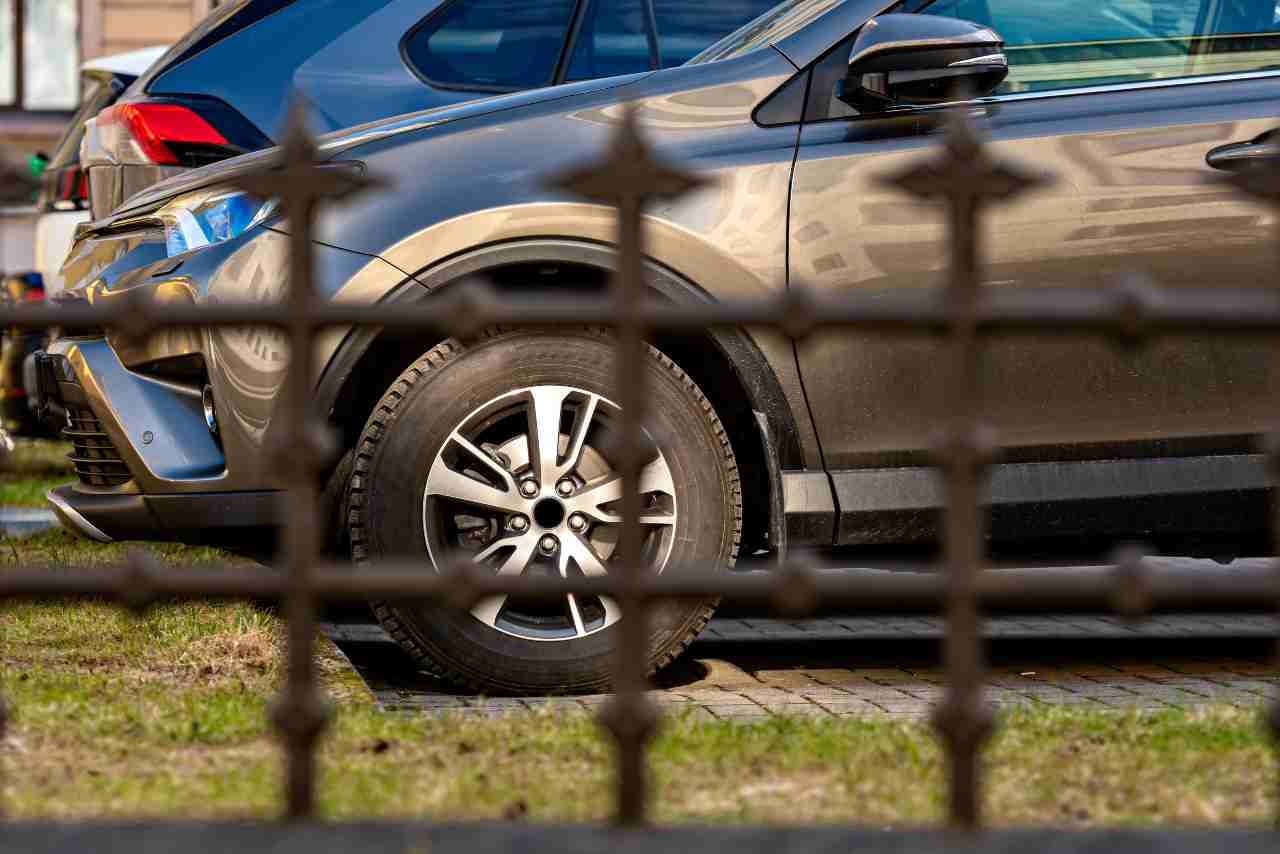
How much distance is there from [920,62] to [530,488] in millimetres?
1279

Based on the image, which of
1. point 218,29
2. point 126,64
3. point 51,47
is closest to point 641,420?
point 218,29

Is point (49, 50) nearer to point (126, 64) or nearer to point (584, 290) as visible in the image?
point (126, 64)

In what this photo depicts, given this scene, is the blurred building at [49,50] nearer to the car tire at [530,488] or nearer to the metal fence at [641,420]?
the car tire at [530,488]

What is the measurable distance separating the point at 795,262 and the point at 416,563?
1.06 m

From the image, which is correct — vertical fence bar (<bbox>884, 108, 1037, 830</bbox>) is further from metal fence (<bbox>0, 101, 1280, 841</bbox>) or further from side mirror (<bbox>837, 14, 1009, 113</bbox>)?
side mirror (<bbox>837, 14, 1009, 113</bbox>)

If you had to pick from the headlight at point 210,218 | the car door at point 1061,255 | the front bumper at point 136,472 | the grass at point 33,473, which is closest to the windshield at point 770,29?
the car door at point 1061,255

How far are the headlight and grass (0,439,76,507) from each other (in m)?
3.65

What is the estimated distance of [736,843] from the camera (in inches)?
89.0

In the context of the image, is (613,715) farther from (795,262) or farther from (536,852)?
(795,262)

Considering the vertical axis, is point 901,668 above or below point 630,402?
below

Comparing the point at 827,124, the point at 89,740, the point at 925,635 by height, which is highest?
the point at 827,124

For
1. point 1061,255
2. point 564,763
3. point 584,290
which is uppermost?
point 1061,255

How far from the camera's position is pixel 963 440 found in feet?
7.66

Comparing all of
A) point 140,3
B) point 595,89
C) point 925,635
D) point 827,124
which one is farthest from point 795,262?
point 140,3
